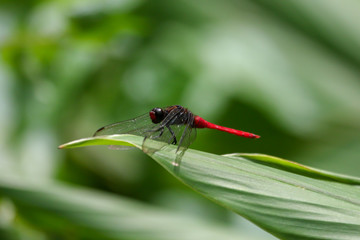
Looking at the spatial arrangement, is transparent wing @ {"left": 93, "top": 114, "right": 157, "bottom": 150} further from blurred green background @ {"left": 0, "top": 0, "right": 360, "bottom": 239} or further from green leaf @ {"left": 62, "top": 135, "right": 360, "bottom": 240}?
blurred green background @ {"left": 0, "top": 0, "right": 360, "bottom": 239}

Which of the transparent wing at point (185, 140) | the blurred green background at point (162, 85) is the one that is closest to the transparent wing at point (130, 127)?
the transparent wing at point (185, 140)

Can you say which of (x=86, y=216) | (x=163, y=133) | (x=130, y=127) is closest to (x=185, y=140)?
(x=163, y=133)

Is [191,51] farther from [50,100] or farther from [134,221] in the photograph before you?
[134,221]

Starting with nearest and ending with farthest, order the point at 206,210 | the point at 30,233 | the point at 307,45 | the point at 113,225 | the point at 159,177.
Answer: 1. the point at 113,225
2. the point at 30,233
3. the point at 307,45
4. the point at 206,210
5. the point at 159,177

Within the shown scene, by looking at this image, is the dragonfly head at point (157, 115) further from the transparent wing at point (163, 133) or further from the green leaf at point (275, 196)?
the green leaf at point (275, 196)

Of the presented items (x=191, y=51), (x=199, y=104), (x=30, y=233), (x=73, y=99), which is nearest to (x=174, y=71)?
(x=191, y=51)

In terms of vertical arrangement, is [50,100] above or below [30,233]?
above

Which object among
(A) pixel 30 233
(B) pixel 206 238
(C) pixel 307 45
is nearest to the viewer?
(B) pixel 206 238
